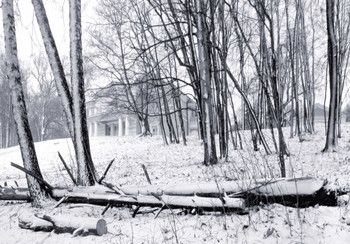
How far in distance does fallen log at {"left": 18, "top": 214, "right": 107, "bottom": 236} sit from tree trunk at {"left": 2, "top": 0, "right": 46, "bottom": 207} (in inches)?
42.3

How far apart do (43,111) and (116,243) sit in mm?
36005

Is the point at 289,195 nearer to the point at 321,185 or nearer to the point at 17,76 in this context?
the point at 321,185

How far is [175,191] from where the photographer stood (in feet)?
15.4

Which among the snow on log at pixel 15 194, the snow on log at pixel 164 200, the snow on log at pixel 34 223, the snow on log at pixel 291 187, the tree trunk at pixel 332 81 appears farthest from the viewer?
the tree trunk at pixel 332 81

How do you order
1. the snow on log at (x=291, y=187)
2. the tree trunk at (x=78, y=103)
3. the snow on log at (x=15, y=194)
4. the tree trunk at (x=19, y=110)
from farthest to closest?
the snow on log at (x=15, y=194), the tree trunk at (x=78, y=103), the tree trunk at (x=19, y=110), the snow on log at (x=291, y=187)

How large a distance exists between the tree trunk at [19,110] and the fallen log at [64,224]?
1.07 m

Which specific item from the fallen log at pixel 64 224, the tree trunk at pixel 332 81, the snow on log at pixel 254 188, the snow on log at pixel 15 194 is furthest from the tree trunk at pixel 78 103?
the tree trunk at pixel 332 81

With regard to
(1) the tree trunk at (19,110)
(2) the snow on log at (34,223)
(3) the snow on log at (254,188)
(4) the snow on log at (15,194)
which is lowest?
(2) the snow on log at (34,223)

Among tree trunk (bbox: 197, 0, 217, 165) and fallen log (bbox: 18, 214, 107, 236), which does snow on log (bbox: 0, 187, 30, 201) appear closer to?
fallen log (bbox: 18, 214, 107, 236)

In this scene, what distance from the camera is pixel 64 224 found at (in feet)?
14.3

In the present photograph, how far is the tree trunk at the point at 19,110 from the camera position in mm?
5918

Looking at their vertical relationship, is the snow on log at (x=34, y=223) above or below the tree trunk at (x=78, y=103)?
below

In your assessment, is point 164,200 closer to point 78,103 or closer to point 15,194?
point 78,103

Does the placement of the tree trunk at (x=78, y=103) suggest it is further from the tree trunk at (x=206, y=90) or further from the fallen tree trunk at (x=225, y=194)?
the tree trunk at (x=206, y=90)
